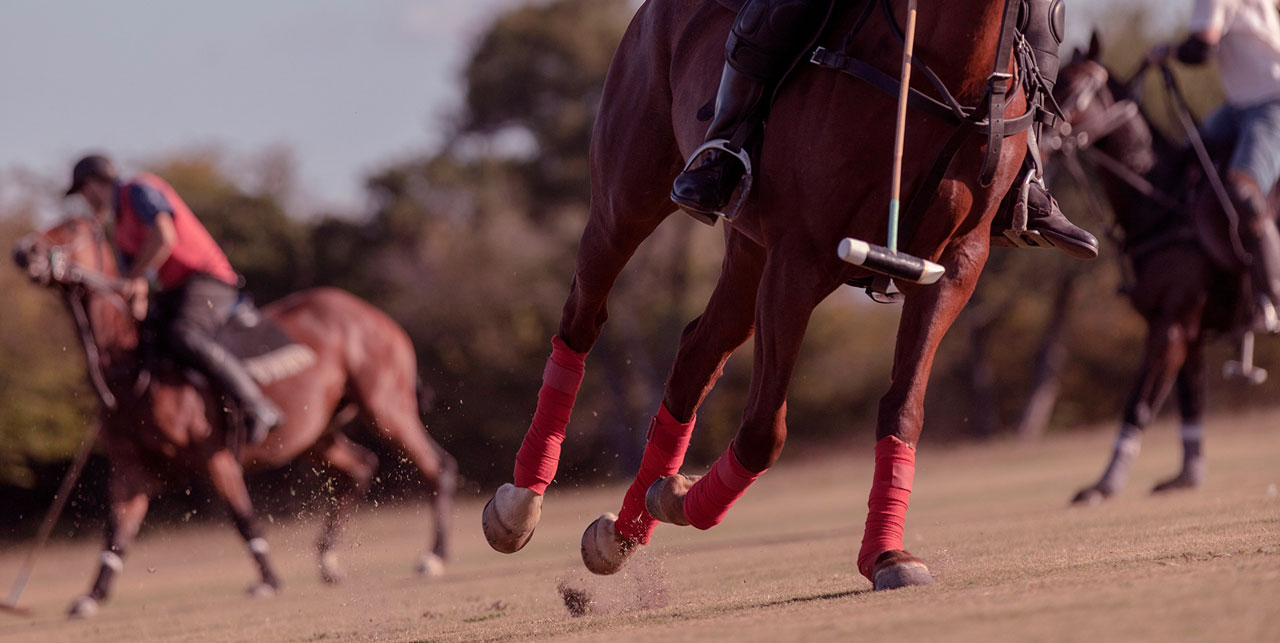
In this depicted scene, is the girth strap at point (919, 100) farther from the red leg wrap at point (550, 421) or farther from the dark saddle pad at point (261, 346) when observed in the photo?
the dark saddle pad at point (261, 346)

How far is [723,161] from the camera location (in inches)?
183

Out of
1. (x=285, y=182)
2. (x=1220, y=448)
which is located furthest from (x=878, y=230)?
(x=285, y=182)

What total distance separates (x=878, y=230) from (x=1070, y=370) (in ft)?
94.5

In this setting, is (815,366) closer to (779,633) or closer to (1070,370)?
(1070,370)

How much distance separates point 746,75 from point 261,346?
24.4 feet

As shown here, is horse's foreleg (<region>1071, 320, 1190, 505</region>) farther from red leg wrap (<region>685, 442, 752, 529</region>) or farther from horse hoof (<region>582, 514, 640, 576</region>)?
red leg wrap (<region>685, 442, 752, 529</region>)

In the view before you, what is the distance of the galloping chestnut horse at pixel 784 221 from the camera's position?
430 centimetres

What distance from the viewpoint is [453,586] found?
813cm

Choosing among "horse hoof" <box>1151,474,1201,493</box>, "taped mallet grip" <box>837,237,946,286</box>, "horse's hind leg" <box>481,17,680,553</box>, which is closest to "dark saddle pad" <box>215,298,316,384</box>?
"horse's hind leg" <box>481,17,680,553</box>

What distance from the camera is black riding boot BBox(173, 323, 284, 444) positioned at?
10539 mm

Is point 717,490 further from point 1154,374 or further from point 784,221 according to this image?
point 1154,374

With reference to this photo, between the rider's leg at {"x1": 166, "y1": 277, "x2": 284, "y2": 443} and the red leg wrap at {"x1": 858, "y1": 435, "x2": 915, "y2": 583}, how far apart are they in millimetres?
7034

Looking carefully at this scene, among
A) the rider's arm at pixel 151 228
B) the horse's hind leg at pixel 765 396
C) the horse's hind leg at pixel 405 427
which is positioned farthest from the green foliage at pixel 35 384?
the horse's hind leg at pixel 765 396

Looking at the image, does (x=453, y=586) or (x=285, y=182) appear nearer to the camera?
(x=453, y=586)
